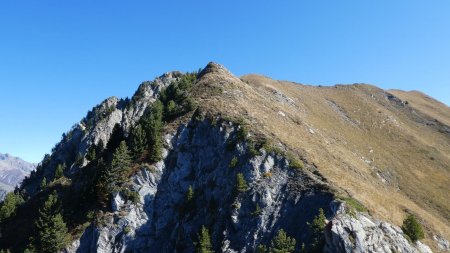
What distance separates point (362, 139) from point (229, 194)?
192ft

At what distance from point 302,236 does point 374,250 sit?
7.49 m

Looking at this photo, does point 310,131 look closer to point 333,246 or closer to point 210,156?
point 210,156

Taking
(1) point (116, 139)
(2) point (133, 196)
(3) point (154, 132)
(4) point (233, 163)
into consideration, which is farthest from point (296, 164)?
(1) point (116, 139)

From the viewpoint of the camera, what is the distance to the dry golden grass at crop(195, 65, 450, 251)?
53.7 m

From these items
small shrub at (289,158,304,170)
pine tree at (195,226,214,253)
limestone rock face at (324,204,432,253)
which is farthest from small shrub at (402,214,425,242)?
pine tree at (195,226,214,253)

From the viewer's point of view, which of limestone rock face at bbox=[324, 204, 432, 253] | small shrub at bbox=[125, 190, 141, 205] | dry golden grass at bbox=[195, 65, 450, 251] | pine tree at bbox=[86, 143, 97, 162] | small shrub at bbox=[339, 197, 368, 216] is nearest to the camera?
limestone rock face at bbox=[324, 204, 432, 253]

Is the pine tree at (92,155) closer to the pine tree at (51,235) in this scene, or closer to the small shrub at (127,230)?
the pine tree at (51,235)

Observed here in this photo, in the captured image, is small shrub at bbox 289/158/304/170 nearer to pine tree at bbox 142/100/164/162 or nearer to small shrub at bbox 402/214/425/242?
small shrub at bbox 402/214/425/242

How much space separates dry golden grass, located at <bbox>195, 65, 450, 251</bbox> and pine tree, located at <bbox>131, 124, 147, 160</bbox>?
12.8 m

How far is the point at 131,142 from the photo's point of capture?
6016 centimetres

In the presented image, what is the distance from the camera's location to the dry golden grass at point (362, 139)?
176 feet

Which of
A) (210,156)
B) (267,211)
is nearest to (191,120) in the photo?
(210,156)

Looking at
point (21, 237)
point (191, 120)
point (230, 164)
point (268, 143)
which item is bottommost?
point (21, 237)

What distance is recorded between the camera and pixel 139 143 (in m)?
58.8
